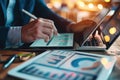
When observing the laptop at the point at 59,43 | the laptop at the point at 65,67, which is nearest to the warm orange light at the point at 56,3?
the laptop at the point at 59,43

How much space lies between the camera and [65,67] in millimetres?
482

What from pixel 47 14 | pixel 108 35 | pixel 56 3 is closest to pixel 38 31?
pixel 108 35

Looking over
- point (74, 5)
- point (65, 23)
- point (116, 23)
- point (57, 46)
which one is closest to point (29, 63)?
point (57, 46)

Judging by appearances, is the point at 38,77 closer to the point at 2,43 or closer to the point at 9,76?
the point at 9,76

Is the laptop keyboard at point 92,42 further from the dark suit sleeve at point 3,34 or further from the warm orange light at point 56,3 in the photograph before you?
the warm orange light at point 56,3

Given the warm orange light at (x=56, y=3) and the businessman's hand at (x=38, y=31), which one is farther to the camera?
the warm orange light at (x=56, y=3)

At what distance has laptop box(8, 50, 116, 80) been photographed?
43 cm

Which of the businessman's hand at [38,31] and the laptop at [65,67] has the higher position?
the businessman's hand at [38,31]

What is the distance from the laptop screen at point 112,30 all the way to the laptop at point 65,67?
129mm

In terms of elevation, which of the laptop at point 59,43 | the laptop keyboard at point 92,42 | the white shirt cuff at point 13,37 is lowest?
the laptop keyboard at point 92,42

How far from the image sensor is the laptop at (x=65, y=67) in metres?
0.43

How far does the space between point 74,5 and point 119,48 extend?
1670 millimetres

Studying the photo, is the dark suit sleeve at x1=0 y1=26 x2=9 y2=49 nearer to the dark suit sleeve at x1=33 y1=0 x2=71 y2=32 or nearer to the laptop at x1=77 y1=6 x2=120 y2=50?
the laptop at x1=77 y1=6 x2=120 y2=50

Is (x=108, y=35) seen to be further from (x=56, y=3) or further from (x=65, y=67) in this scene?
(x=56, y=3)
